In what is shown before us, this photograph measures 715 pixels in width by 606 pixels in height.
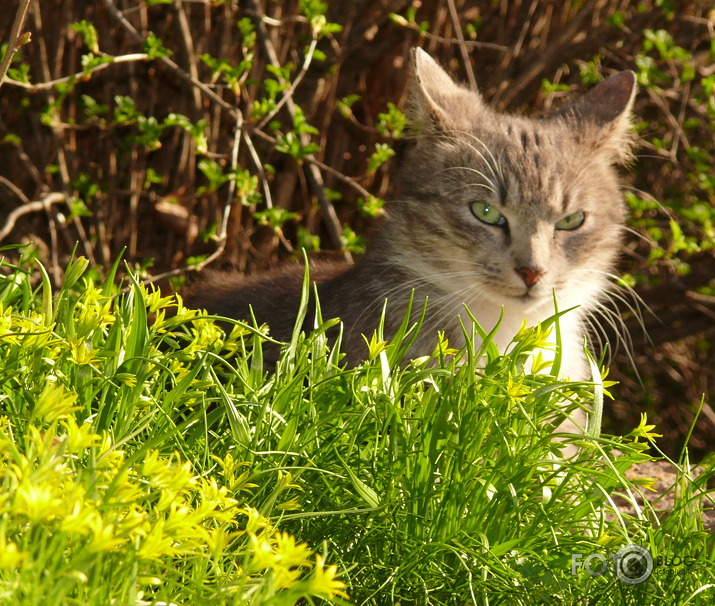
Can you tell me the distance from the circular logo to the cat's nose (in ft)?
4.31

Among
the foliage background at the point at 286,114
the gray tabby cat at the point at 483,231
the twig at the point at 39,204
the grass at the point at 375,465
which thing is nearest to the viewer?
the grass at the point at 375,465

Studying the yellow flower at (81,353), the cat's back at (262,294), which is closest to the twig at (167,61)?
the cat's back at (262,294)

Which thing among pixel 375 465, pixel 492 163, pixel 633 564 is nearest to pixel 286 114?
pixel 492 163

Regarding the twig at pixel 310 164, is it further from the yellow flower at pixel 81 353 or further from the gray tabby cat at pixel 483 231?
the yellow flower at pixel 81 353

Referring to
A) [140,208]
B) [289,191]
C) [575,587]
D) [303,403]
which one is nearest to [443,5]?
[289,191]

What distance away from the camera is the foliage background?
15.2ft

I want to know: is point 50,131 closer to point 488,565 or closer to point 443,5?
point 443,5

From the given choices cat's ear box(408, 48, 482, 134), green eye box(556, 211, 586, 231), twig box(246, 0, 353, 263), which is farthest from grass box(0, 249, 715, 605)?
twig box(246, 0, 353, 263)

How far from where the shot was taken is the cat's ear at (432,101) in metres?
3.49

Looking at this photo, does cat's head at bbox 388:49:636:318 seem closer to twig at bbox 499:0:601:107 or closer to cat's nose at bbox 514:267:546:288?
cat's nose at bbox 514:267:546:288

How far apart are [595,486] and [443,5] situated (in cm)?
357

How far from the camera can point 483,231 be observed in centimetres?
335

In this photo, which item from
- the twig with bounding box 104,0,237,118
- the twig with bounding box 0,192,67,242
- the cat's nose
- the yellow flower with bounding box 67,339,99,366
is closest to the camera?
the yellow flower with bounding box 67,339,99,366

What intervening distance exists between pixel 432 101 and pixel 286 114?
66.1 inches
